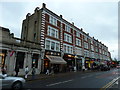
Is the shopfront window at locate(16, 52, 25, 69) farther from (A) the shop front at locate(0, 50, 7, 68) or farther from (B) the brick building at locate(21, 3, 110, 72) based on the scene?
(B) the brick building at locate(21, 3, 110, 72)

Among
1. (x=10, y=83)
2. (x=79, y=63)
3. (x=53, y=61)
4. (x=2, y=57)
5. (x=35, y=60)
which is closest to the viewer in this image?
(x=10, y=83)

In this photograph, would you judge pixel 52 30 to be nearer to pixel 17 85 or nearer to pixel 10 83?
pixel 17 85

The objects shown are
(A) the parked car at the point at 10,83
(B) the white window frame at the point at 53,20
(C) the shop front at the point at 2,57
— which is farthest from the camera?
(B) the white window frame at the point at 53,20

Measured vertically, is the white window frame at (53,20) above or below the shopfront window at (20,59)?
above

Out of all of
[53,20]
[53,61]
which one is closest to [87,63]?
[53,61]

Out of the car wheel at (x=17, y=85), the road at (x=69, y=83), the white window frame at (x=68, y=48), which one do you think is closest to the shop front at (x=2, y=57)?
the road at (x=69, y=83)

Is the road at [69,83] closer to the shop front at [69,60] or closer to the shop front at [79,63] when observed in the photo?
the shop front at [69,60]

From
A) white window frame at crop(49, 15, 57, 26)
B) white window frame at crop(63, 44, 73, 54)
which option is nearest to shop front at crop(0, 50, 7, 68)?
white window frame at crop(49, 15, 57, 26)

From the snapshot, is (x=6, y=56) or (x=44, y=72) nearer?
(x=6, y=56)

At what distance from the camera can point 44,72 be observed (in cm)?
2144

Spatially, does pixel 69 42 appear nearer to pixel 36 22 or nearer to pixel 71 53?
pixel 71 53

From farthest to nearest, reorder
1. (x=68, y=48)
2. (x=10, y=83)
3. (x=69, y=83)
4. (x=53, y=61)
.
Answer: (x=68, y=48) < (x=53, y=61) < (x=69, y=83) < (x=10, y=83)

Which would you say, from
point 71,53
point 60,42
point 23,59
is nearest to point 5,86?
point 23,59

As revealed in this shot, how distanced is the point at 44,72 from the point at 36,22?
472 inches
